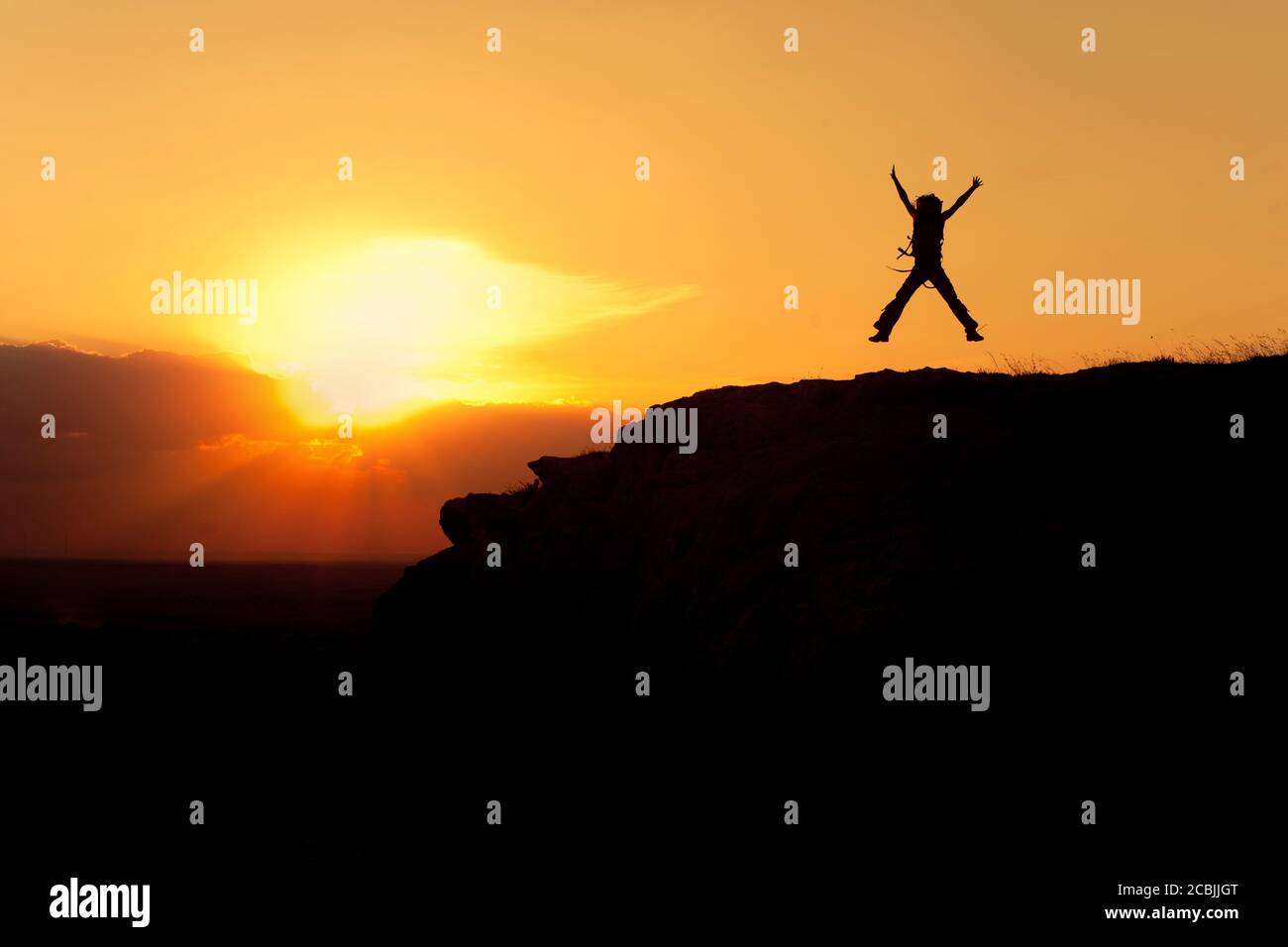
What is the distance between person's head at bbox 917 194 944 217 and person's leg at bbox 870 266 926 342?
101 cm

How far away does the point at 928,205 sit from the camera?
19188mm

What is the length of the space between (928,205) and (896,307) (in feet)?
6.20

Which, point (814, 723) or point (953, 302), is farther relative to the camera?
point (953, 302)

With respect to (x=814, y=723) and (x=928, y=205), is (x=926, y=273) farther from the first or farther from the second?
(x=814, y=723)

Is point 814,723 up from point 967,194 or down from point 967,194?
down

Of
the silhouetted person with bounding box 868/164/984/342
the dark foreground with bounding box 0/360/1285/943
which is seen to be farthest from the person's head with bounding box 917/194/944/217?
the dark foreground with bounding box 0/360/1285/943

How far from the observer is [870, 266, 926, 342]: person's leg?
19047 millimetres

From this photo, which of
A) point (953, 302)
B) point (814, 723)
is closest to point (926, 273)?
point (953, 302)

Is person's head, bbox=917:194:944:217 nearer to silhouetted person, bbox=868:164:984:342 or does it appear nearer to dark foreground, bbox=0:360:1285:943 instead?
silhouetted person, bbox=868:164:984:342

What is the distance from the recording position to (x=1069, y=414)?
16.9 metres
